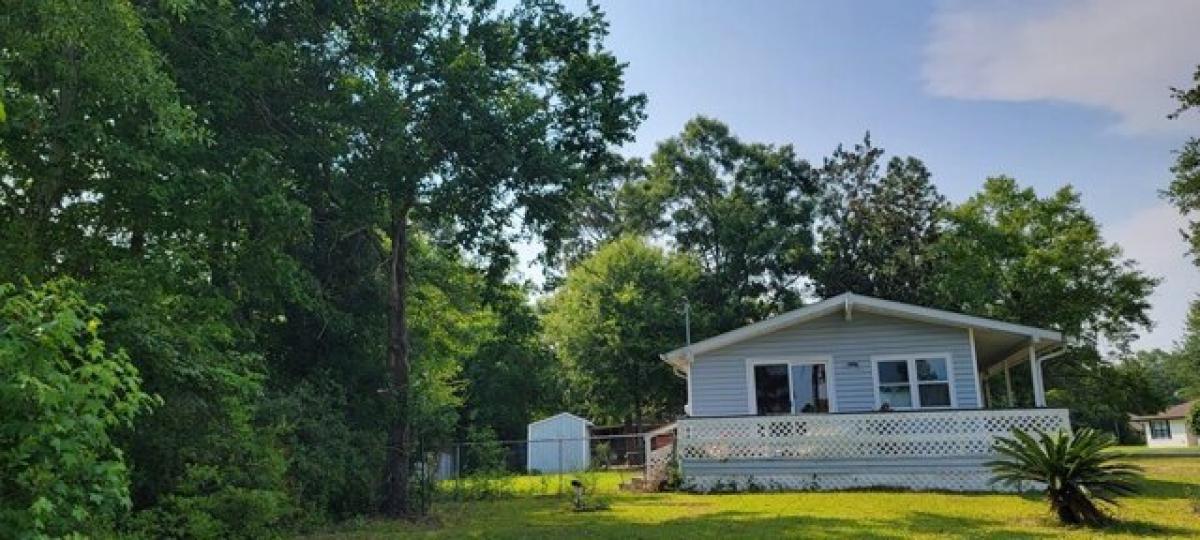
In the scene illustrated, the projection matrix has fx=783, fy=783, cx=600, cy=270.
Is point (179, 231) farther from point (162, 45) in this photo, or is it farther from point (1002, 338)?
point (1002, 338)

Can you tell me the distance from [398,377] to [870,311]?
Result: 10106 mm

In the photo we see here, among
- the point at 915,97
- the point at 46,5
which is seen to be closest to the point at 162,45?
the point at 46,5

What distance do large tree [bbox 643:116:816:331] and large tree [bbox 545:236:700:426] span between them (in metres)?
1.89

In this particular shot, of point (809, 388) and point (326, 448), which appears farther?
point (809, 388)

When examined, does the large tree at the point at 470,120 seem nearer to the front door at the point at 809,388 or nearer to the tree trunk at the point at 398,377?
the tree trunk at the point at 398,377

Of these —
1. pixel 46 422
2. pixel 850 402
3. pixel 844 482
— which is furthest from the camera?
pixel 850 402

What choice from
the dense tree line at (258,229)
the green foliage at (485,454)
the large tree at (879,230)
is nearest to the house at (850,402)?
the green foliage at (485,454)

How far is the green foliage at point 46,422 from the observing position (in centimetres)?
413

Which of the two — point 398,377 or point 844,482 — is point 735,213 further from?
point 398,377

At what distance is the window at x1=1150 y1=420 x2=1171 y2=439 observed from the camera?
6338 centimetres

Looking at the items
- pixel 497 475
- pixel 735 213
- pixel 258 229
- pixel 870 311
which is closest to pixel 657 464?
pixel 497 475

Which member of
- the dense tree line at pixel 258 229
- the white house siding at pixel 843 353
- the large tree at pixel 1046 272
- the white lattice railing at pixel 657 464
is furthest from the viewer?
the large tree at pixel 1046 272

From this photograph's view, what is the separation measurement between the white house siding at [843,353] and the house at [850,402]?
0.07 ft

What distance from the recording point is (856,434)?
16.1 m
